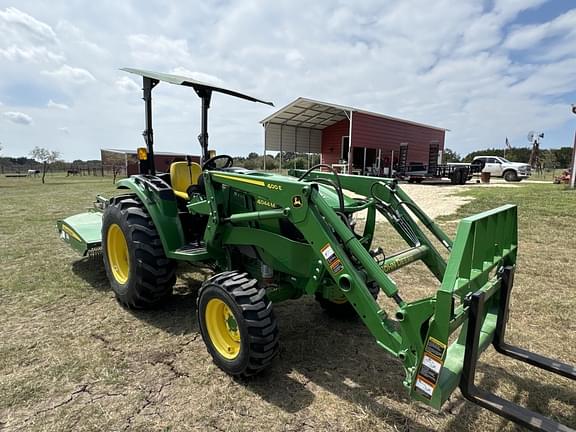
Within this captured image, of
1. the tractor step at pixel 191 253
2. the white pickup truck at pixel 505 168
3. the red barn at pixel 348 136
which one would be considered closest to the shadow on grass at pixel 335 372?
the tractor step at pixel 191 253

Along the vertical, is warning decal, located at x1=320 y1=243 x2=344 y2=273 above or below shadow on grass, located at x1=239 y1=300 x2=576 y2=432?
above

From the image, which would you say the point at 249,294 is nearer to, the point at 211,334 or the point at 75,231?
the point at 211,334

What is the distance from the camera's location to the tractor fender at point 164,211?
3.48 m

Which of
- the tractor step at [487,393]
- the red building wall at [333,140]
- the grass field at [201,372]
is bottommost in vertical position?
the grass field at [201,372]

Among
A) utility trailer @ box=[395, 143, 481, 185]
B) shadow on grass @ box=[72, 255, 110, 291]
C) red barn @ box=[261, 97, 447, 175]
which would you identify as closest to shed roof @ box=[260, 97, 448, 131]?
red barn @ box=[261, 97, 447, 175]

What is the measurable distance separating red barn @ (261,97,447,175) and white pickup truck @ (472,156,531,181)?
12.7 ft

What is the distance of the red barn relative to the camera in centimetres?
2134

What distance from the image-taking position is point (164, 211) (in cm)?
358

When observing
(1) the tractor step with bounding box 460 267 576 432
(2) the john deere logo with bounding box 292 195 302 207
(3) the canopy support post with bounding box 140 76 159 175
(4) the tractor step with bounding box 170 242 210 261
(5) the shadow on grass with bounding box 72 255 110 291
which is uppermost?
(3) the canopy support post with bounding box 140 76 159 175

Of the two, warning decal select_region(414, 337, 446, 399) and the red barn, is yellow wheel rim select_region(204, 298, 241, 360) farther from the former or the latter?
the red barn

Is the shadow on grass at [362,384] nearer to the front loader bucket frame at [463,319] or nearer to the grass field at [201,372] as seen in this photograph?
the grass field at [201,372]

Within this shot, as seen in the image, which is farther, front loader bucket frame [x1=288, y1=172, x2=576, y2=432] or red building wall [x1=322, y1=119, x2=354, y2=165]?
red building wall [x1=322, y1=119, x2=354, y2=165]

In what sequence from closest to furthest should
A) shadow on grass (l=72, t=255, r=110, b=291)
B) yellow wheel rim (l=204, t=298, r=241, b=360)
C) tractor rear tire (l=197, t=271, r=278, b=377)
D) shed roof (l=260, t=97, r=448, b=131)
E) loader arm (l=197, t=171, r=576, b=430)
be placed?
loader arm (l=197, t=171, r=576, b=430) → tractor rear tire (l=197, t=271, r=278, b=377) → yellow wheel rim (l=204, t=298, r=241, b=360) → shadow on grass (l=72, t=255, r=110, b=291) → shed roof (l=260, t=97, r=448, b=131)

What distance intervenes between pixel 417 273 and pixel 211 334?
3.22 m
